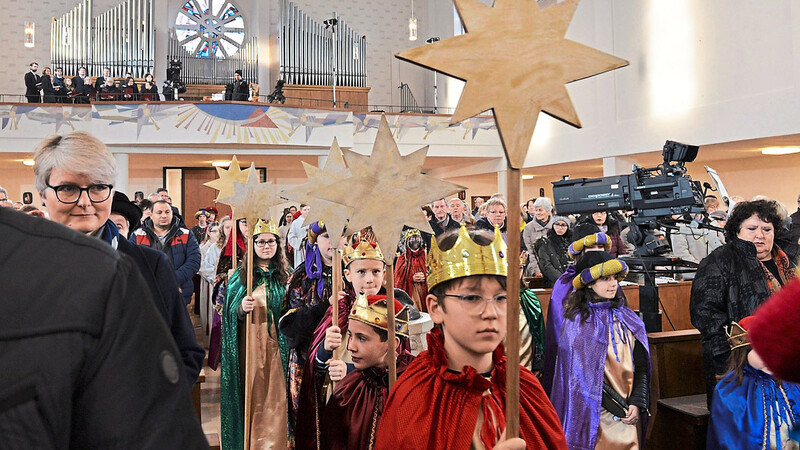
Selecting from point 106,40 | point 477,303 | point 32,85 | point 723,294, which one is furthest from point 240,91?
point 477,303

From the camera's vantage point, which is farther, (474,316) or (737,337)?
(737,337)

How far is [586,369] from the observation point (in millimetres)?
3396

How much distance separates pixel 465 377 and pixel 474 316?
0.17 meters

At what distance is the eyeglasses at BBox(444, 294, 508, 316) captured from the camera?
1.89m

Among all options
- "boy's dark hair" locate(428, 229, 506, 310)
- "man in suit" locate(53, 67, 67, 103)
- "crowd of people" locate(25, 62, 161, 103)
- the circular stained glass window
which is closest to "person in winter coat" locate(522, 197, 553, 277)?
"boy's dark hair" locate(428, 229, 506, 310)

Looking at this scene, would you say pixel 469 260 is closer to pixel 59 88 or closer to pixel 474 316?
pixel 474 316

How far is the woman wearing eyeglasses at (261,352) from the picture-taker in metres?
4.44

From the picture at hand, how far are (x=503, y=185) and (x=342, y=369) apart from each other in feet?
45.8

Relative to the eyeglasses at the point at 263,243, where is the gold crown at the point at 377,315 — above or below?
below

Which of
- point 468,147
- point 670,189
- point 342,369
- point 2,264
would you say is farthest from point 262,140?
point 2,264

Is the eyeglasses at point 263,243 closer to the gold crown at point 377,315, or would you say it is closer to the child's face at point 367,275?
the child's face at point 367,275

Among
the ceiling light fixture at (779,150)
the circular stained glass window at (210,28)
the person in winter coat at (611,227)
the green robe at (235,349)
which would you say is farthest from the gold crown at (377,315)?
the circular stained glass window at (210,28)

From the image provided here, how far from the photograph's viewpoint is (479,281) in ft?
6.40

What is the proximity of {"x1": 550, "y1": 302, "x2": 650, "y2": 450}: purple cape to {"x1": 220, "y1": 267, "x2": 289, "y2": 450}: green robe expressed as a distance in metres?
1.88
